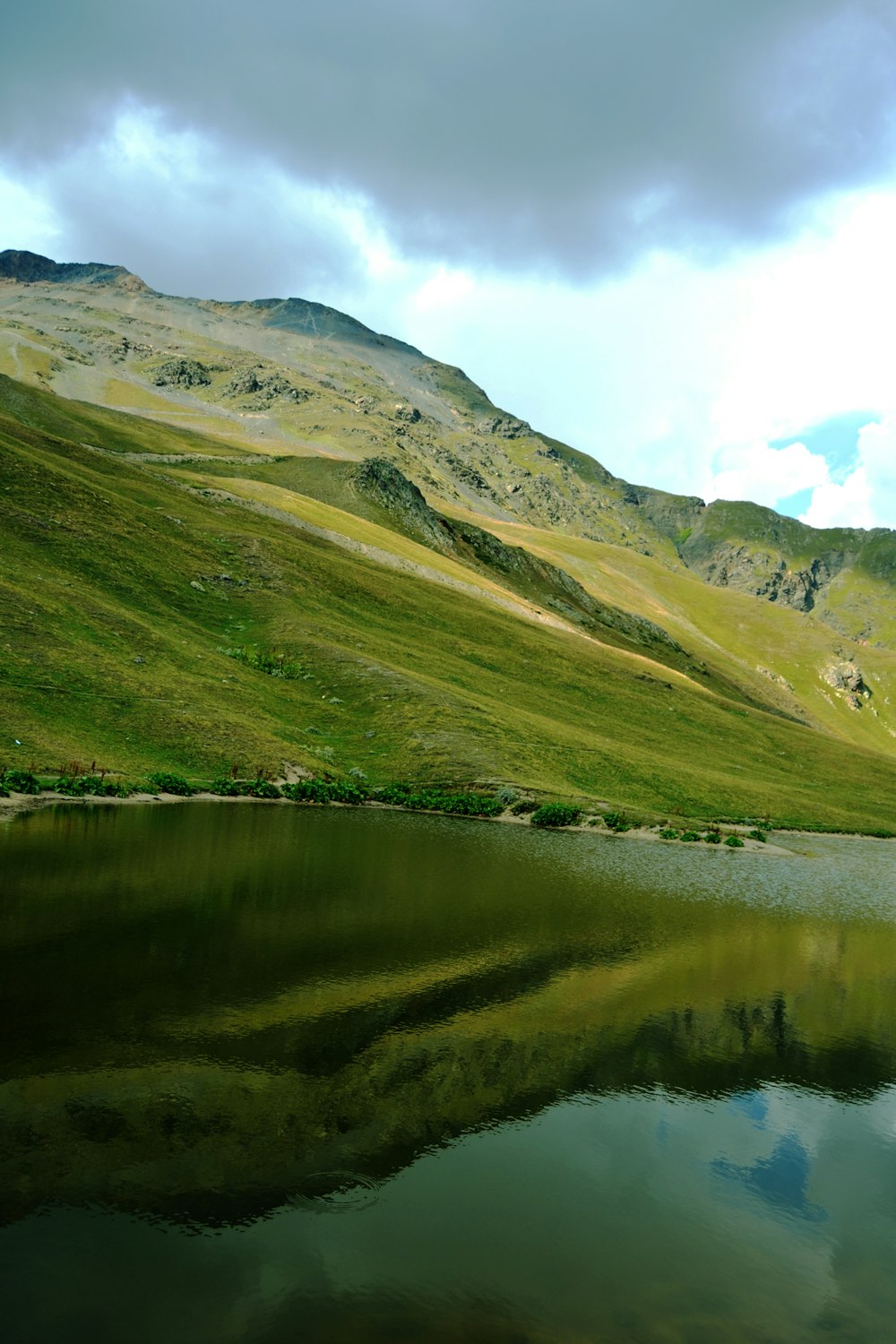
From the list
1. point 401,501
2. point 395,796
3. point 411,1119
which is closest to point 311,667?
point 395,796

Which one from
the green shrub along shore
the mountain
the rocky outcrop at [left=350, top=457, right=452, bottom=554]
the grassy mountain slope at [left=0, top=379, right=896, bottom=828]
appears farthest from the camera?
the rocky outcrop at [left=350, top=457, right=452, bottom=554]

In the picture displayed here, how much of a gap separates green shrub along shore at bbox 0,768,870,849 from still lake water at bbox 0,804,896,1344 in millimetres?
9275

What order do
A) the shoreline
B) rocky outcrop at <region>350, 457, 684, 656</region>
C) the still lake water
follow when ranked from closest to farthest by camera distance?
1. the still lake water
2. the shoreline
3. rocky outcrop at <region>350, 457, 684, 656</region>

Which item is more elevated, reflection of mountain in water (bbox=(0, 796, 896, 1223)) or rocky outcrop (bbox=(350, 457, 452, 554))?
rocky outcrop (bbox=(350, 457, 452, 554))

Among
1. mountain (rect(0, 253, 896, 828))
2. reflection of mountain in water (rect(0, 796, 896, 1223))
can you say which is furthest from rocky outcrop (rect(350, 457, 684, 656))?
reflection of mountain in water (rect(0, 796, 896, 1223))

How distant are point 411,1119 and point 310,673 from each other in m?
59.3

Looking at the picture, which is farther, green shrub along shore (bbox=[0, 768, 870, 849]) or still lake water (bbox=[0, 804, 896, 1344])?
green shrub along shore (bbox=[0, 768, 870, 849])

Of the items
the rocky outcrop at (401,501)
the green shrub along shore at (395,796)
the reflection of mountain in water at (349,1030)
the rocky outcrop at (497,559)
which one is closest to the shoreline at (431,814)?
the green shrub along shore at (395,796)

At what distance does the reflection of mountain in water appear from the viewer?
1460cm

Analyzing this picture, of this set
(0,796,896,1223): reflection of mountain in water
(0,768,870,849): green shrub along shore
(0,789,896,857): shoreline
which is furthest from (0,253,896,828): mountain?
(0,796,896,1223): reflection of mountain in water

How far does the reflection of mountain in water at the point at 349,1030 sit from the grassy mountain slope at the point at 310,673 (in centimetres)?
2313

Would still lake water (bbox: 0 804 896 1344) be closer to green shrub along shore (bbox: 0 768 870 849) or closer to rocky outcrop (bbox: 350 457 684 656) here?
green shrub along shore (bbox: 0 768 870 849)

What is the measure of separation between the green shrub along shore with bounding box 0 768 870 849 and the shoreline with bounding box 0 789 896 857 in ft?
0.69

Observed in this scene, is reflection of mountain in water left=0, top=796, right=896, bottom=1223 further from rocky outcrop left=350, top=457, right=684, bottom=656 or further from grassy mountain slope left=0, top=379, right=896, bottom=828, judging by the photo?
rocky outcrop left=350, top=457, right=684, bottom=656
